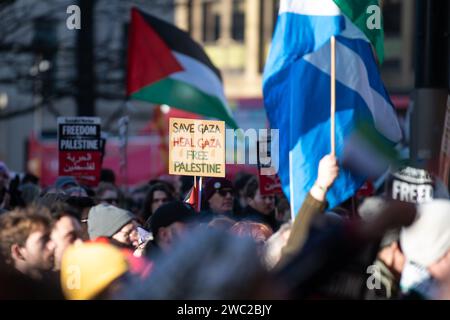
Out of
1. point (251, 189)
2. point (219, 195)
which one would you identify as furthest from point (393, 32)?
point (219, 195)

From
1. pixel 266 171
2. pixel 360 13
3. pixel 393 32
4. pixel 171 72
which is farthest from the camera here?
pixel 393 32

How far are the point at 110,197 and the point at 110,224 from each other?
4027 mm

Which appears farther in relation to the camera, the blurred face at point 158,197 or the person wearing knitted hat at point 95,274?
the blurred face at point 158,197

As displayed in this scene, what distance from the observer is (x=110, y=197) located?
10.9m

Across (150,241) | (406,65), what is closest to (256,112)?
(406,65)

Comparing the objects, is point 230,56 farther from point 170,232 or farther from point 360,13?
point 170,232

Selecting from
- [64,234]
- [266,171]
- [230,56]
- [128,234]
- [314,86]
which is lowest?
[128,234]

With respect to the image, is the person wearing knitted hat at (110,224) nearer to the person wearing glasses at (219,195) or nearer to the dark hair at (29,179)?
the person wearing glasses at (219,195)

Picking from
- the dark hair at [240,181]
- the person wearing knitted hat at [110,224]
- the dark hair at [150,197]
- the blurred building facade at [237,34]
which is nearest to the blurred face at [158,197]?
the dark hair at [150,197]

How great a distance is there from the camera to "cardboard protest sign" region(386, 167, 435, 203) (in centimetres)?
580

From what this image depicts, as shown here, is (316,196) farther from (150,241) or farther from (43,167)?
(43,167)

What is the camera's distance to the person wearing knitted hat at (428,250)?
4332mm
